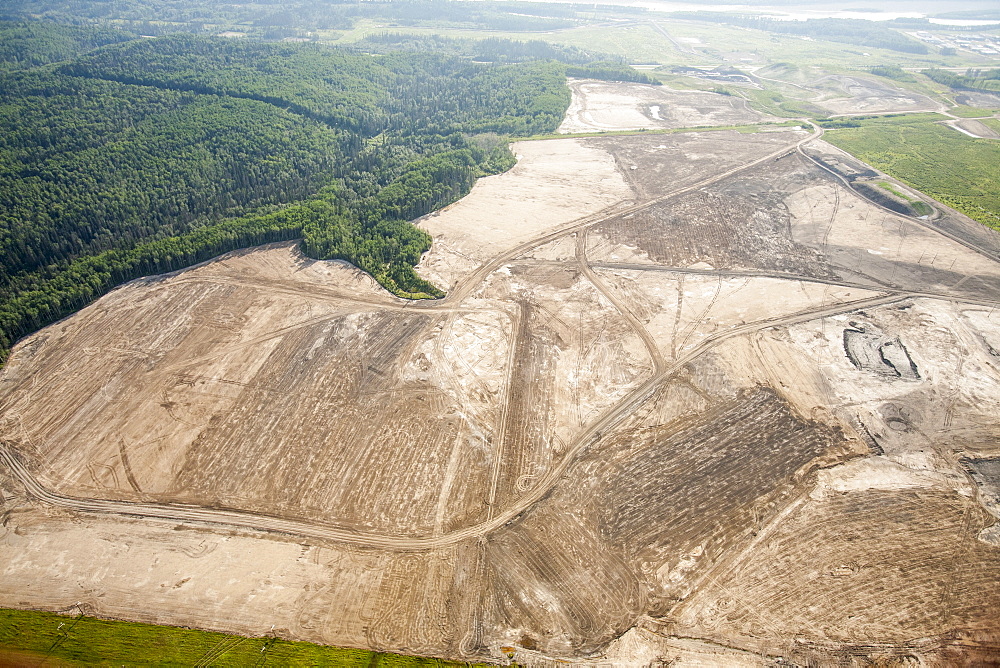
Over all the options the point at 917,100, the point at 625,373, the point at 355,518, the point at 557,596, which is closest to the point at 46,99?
the point at 355,518

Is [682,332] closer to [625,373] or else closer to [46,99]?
[625,373]

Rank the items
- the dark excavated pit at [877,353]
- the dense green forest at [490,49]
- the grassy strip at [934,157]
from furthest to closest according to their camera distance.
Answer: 1. the dense green forest at [490,49]
2. the grassy strip at [934,157]
3. the dark excavated pit at [877,353]

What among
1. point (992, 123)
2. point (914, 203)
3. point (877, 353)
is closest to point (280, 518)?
point (877, 353)

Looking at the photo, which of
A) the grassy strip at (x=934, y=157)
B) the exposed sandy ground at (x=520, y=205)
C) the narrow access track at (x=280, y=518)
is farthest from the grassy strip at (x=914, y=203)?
the narrow access track at (x=280, y=518)

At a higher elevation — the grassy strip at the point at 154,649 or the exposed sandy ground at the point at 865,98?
the exposed sandy ground at the point at 865,98

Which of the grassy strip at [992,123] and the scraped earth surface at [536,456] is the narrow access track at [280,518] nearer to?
the scraped earth surface at [536,456]

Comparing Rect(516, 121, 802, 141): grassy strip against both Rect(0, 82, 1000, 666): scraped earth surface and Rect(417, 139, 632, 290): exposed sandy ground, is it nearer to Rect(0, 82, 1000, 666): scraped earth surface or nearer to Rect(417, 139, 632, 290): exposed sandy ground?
Rect(417, 139, 632, 290): exposed sandy ground

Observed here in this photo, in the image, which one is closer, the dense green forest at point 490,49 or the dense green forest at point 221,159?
the dense green forest at point 221,159

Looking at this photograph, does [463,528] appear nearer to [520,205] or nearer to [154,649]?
[154,649]
